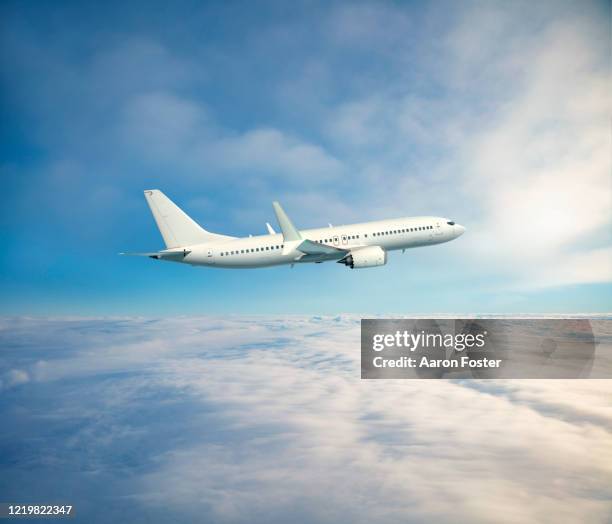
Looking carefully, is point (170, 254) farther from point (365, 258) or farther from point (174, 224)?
point (365, 258)

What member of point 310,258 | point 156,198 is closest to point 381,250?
point 310,258

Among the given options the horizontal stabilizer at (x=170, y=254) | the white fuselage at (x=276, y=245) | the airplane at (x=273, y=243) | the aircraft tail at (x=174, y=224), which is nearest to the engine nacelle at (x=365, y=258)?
the airplane at (x=273, y=243)

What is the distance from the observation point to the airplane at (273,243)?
3712 cm

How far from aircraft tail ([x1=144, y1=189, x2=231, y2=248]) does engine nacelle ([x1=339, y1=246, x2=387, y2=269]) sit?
1201 centimetres

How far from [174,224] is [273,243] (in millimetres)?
9644

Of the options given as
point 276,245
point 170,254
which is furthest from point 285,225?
point 170,254

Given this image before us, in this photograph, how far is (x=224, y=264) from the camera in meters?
38.4

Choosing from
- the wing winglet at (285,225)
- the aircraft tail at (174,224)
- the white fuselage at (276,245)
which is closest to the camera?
the wing winglet at (285,225)

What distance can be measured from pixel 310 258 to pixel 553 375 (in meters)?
22.3

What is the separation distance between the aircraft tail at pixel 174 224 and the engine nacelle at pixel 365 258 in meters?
12.0

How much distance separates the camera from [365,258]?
37406 mm

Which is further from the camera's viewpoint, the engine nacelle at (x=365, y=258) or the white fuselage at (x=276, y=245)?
the white fuselage at (x=276, y=245)

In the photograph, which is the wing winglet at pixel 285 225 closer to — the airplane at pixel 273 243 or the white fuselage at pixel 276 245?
the airplane at pixel 273 243

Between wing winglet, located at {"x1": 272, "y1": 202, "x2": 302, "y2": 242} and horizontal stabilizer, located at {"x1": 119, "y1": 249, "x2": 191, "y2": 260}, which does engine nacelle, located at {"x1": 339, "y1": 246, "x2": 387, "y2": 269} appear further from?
horizontal stabilizer, located at {"x1": 119, "y1": 249, "x2": 191, "y2": 260}
